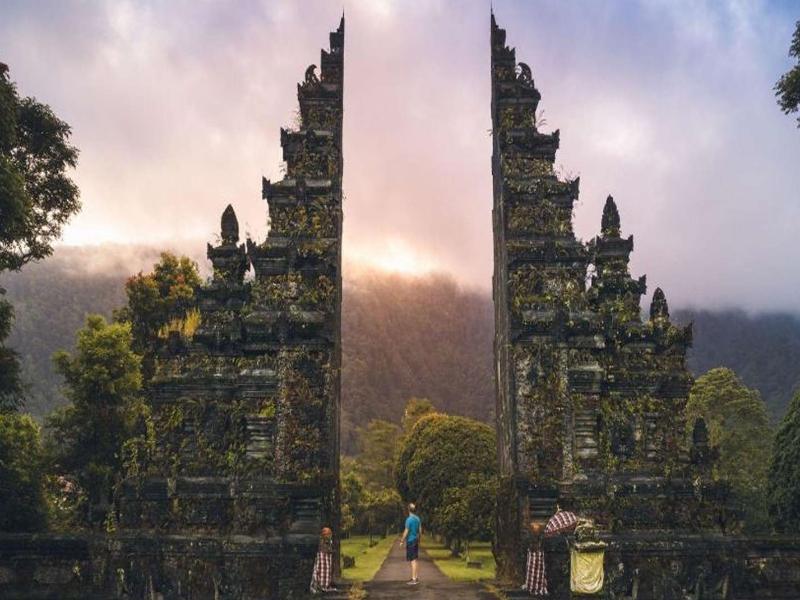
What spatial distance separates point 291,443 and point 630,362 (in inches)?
409

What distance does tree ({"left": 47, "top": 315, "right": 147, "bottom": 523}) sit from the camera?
32469 millimetres

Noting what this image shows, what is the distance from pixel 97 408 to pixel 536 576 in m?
23.5

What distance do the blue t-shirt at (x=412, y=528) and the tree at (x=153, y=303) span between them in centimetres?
2293

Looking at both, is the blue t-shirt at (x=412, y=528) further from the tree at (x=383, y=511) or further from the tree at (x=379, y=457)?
the tree at (x=379, y=457)

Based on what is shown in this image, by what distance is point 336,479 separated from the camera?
20.0 metres

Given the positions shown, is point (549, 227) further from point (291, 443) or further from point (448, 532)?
point (448, 532)

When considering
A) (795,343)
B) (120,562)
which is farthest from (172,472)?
(795,343)

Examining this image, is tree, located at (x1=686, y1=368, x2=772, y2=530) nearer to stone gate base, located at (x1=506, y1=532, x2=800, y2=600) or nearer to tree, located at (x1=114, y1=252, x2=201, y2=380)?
tree, located at (x1=114, y1=252, x2=201, y2=380)

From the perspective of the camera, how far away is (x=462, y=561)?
3875 centimetres

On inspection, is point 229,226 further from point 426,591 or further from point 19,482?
point 426,591

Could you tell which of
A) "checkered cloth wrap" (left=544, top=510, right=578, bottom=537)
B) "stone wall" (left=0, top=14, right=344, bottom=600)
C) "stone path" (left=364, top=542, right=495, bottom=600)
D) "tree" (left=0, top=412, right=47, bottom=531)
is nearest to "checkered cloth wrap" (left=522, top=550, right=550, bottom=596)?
"stone path" (left=364, top=542, right=495, bottom=600)

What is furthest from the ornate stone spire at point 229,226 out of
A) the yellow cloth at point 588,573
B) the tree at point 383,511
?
the tree at point 383,511

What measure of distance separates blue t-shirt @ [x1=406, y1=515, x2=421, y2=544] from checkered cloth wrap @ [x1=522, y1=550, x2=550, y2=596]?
9.91 ft

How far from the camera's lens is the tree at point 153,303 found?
124ft
